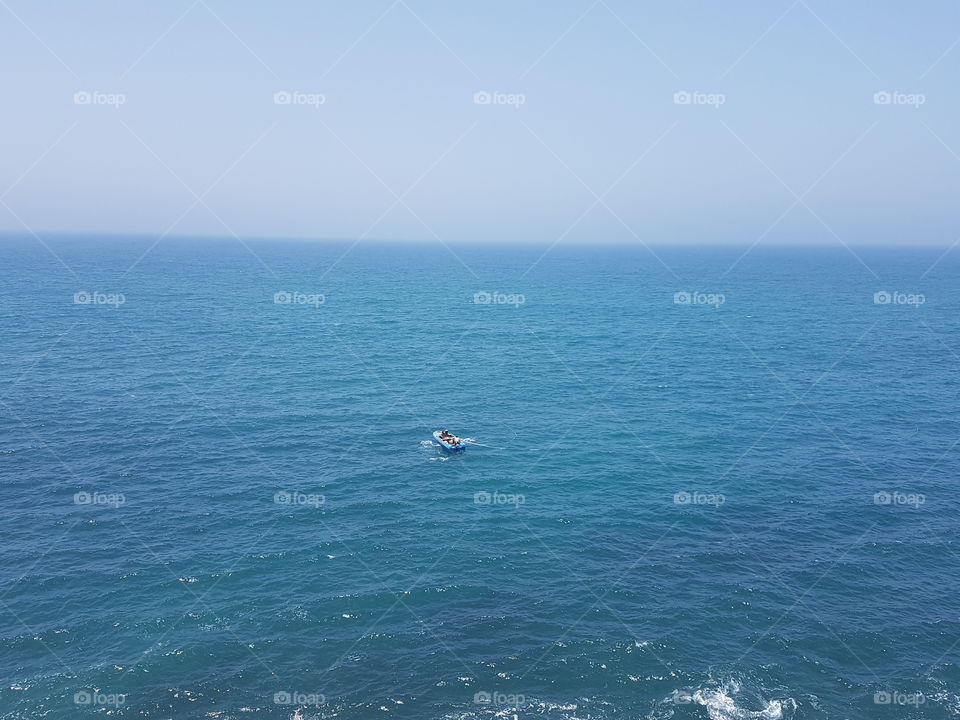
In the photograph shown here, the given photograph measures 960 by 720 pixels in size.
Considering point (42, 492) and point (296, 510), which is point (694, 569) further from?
point (42, 492)
